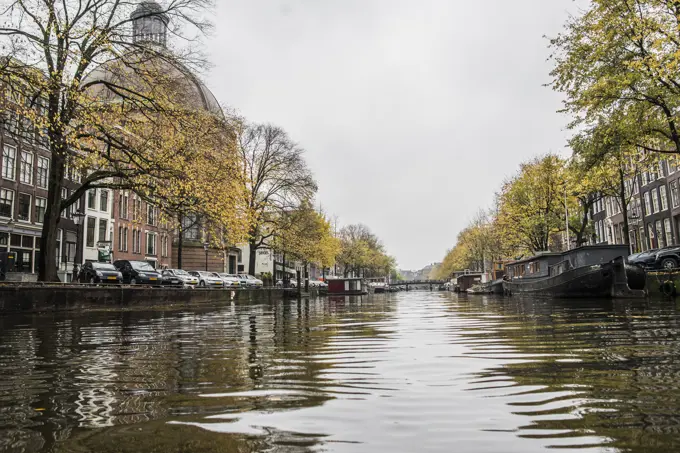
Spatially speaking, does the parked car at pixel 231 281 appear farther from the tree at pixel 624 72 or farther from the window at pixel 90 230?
the tree at pixel 624 72

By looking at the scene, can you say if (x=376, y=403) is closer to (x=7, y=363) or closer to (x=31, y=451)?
(x=31, y=451)

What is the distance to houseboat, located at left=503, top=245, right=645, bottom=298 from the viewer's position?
79.0ft

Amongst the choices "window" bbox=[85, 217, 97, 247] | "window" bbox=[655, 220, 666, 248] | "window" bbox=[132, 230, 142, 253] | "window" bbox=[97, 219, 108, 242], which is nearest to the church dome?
"window" bbox=[85, 217, 97, 247]

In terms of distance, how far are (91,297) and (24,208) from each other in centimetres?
2428

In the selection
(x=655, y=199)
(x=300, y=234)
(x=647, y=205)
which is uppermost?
(x=655, y=199)

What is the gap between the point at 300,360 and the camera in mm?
5680

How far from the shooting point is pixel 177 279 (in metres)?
35.2

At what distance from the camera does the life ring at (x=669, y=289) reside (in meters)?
22.1

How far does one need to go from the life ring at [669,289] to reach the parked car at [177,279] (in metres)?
26.5

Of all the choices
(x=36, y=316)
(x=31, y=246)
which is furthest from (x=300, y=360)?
(x=31, y=246)

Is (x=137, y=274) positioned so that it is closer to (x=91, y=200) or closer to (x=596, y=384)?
(x=91, y=200)

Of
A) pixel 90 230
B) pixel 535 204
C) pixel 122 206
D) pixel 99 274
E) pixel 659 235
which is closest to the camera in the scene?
pixel 99 274

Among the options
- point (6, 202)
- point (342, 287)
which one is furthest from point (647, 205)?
point (6, 202)

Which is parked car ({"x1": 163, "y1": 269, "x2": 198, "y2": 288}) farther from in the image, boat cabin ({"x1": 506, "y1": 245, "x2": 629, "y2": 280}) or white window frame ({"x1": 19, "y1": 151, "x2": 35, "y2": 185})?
boat cabin ({"x1": 506, "y1": 245, "x2": 629, "y2": 280})
